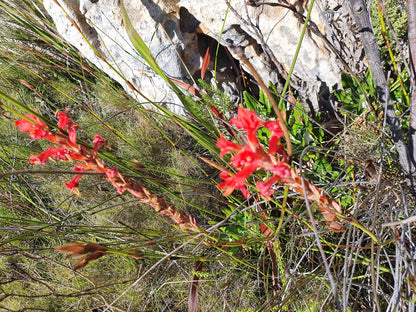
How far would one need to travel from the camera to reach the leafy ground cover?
882mm

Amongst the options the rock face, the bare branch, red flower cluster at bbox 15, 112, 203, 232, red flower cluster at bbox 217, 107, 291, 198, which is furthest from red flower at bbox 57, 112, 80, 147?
the bare branch

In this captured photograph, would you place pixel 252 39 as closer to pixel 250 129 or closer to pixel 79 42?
pixel 79 42

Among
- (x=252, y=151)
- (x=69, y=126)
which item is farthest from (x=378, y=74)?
(x=69, y=126)

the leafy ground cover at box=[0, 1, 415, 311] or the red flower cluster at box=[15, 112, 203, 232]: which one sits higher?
the red flower cluster at box=[15, 112, 203, 232]

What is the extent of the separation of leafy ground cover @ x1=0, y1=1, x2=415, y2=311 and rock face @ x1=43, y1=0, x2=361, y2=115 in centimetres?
13

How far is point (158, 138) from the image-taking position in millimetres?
1741

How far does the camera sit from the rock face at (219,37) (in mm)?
1384

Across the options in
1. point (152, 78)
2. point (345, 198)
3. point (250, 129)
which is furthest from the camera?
point (152, 78)

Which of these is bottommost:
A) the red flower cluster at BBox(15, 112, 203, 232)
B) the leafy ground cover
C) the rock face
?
the leafy ground cover

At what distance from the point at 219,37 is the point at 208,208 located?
77 centimetres

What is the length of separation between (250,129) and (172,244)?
1002mm

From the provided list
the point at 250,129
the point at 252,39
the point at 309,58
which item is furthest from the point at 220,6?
the point at 250,129

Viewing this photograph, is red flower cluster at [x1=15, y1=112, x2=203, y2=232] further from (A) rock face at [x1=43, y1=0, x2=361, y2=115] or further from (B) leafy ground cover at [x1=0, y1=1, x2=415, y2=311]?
(A) rock face at [x1=43, y1=0, x2=361, y2=115]

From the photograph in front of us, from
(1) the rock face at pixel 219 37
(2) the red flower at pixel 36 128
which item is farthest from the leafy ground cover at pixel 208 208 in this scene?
(1) the rock face at pixel 219 37
